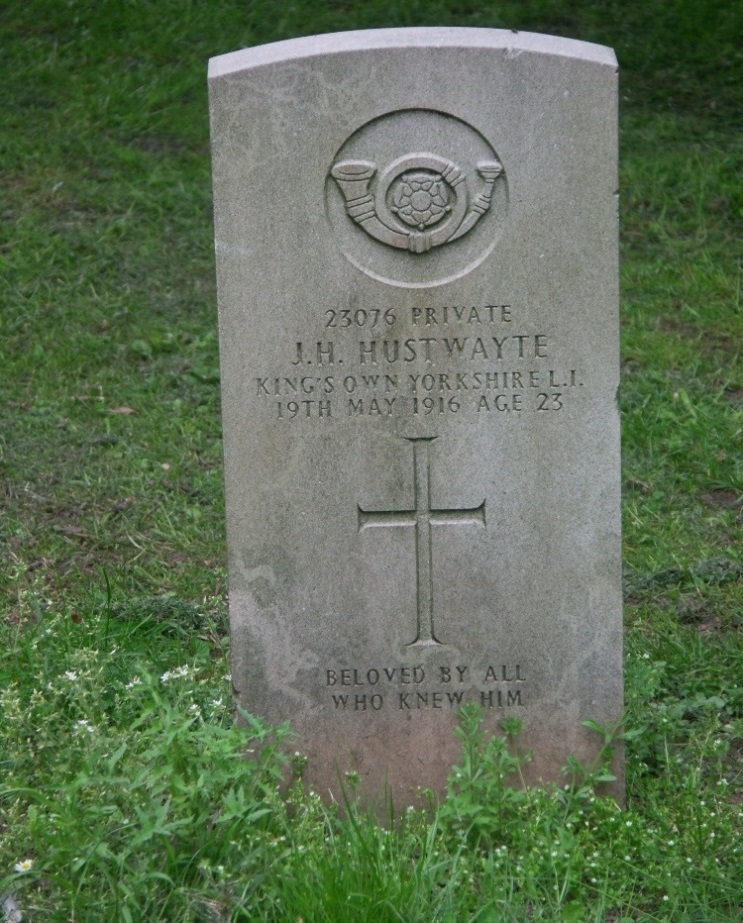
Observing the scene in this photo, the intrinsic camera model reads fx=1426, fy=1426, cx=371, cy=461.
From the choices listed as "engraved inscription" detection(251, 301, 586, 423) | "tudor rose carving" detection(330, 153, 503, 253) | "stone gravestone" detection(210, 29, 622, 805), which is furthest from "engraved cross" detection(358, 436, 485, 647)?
"tudor rose carving" detection(330, 153, 503, 253)

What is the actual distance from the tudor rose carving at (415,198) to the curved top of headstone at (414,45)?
10.2 inches

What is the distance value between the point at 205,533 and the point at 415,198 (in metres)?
2.30

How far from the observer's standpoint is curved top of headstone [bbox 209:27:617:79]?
131 inches

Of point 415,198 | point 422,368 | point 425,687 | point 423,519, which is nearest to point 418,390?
point 422,368

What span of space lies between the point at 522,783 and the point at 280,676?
2.23ft

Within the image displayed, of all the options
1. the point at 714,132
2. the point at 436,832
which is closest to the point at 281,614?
the point at 436,832

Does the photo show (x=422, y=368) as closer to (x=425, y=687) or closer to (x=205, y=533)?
(x=425, y=687)

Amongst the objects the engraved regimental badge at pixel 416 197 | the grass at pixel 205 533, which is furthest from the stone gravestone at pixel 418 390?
the grass at pixel 205 533

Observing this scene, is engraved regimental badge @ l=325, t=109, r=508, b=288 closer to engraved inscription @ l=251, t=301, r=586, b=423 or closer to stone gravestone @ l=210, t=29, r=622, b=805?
stone gravestone @ l=210, t=29, r=622, b=805

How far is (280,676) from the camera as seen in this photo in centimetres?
365

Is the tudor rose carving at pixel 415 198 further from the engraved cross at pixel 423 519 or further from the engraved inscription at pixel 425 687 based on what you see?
the engraved inscription at pixel 425 687

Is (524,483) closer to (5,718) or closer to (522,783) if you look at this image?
(522,783)

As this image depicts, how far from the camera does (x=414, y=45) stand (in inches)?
131

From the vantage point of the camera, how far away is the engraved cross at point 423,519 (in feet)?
11.7
